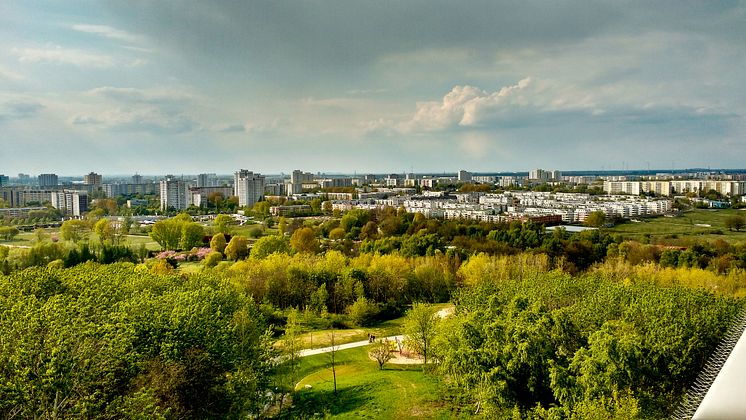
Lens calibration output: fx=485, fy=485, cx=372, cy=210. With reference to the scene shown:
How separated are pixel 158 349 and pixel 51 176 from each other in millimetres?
194542

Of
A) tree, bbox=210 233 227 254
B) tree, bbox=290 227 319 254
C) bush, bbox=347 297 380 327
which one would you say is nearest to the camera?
bush, bbox=347 297 380 327

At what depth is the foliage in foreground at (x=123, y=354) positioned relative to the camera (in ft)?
35.9

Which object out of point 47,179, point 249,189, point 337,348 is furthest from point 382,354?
point 47,179

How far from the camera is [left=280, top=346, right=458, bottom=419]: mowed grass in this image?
17953 millimetres

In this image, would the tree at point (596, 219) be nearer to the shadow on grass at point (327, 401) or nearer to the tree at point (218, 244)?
the tree at point (218, 244)

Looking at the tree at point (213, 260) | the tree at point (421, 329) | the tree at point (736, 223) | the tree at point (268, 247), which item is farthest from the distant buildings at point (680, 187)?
A: the tree at point (421, 329)

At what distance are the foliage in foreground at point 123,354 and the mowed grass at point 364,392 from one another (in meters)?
3.21

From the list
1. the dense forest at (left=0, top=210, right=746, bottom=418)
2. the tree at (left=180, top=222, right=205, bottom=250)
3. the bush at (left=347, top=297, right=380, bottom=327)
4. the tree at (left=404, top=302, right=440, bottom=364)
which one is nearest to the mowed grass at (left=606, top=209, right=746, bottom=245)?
the dense forest at (left=0, top=210, right=746, bottom=418)

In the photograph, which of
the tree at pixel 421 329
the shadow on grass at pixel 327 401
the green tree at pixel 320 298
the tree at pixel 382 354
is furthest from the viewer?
the green tree at pixel 320 298

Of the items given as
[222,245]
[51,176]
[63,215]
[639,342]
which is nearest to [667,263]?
[639,342]

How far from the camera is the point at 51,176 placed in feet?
573

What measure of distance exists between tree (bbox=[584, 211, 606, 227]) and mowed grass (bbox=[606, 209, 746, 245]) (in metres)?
2.35

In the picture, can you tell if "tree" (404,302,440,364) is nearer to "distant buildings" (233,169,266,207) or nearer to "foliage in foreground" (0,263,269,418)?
"foliage in foreground" (0,263,269,418)

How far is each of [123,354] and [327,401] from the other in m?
8.90
